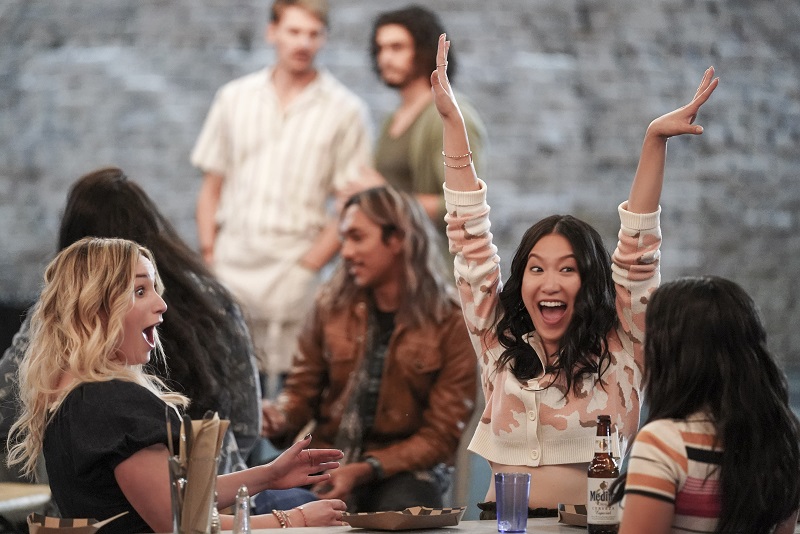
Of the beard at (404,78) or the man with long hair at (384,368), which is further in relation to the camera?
the beard at (404,78)

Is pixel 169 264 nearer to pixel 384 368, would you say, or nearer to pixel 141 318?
pixel 141 318

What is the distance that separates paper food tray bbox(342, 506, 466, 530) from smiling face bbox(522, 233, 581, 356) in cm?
52

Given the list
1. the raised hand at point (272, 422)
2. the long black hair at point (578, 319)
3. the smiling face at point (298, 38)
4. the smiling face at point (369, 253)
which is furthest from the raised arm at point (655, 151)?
the smiling face at point (298, 38)

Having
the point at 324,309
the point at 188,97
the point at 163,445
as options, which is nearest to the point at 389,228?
the point at 324,309

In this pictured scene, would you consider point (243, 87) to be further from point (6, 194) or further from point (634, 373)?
point (634, 373)

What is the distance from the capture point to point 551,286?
2.63 metres

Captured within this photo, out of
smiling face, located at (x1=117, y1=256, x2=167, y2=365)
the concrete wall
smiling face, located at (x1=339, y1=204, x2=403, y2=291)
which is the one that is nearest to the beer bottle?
smiling face, located at (x1=117, y1=256, x2=167, y2=365)

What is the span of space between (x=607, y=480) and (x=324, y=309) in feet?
6.80

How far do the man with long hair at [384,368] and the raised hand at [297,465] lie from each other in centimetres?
143

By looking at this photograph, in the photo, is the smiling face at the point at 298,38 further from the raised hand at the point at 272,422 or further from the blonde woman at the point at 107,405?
the blonde woman at the point at 107,405

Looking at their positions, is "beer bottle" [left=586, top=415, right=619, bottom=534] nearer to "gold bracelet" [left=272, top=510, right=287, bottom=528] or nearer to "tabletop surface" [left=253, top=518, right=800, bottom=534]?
"tabletop surface" [left=253, top=518, right=800, bottom=534]

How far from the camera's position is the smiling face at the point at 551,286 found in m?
2.64

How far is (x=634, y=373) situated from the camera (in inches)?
104

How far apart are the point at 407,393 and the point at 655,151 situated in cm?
158
